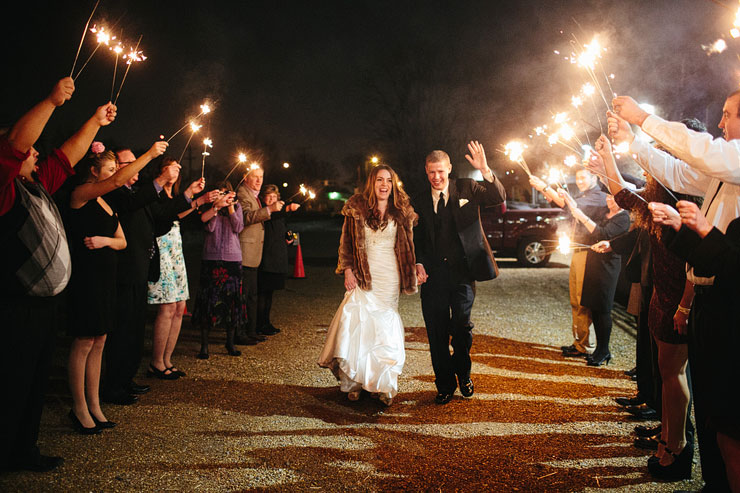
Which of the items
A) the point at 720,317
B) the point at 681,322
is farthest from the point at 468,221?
the point at 720,317

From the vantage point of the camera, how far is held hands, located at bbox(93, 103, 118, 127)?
11.2 ft

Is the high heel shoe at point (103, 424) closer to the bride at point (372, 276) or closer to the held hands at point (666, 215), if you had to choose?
the bride at point (372, 276)

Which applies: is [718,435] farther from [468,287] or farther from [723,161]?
[468,287]

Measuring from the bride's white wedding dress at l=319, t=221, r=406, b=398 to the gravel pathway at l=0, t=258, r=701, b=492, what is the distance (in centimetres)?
28

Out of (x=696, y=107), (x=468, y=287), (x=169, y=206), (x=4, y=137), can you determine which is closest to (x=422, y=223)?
(x=468, y=287)

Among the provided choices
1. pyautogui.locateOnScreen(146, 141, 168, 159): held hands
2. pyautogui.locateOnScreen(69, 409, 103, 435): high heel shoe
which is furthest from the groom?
pyautogui.locateOnScreen(69, 409, 103, 435): high heel shoe

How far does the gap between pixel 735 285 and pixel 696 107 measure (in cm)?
2106

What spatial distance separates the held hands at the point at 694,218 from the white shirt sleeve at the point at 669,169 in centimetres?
89

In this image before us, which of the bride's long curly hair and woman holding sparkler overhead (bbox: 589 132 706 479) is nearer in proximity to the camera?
woman holding sparkler overhead (bbox: 589 132 706 479)

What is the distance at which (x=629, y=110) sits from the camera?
107 inches

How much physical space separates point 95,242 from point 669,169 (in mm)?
4031

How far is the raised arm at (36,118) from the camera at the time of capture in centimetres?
279

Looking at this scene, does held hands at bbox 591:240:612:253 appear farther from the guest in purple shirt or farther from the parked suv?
the parked suv

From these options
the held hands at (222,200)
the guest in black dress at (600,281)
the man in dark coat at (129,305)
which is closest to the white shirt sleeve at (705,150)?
the guest in black dress at (600,281)
